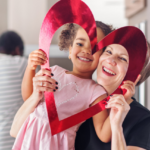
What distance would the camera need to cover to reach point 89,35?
0.38m

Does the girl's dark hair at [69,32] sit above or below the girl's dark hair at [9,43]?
above

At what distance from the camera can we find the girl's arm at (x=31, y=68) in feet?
1.27

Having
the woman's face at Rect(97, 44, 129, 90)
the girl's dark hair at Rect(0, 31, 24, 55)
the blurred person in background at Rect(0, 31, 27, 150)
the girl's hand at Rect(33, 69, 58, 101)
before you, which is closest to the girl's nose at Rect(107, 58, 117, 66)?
the woman's face at Rect(97, 44, 129, 90)

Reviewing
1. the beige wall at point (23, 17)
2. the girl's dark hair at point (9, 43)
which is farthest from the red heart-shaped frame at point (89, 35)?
the beige wall at point (23, 17)

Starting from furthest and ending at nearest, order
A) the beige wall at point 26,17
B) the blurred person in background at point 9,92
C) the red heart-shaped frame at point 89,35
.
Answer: the beige wall at point 26,17
the blurred person in background at point 9,92
the red heart-shaped frame at point 89,35

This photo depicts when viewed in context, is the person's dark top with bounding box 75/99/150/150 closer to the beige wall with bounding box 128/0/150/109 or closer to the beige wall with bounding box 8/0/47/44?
the beige wall with bounding box 128/0/150/109

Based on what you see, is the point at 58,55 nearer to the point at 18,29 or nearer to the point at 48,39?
the point at 48,39

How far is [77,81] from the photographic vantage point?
41 centimetres

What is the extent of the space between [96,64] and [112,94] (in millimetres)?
78

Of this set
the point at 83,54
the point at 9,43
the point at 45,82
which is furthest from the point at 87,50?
the point at 9,43

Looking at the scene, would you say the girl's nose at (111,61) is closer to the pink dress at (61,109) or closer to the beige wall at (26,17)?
the pink dress at (61,109)

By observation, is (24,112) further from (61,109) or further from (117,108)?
(117,108)

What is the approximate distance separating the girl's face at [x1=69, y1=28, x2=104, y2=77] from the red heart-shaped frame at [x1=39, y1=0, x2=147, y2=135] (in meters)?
0.01

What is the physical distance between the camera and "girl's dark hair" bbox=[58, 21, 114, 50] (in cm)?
38
